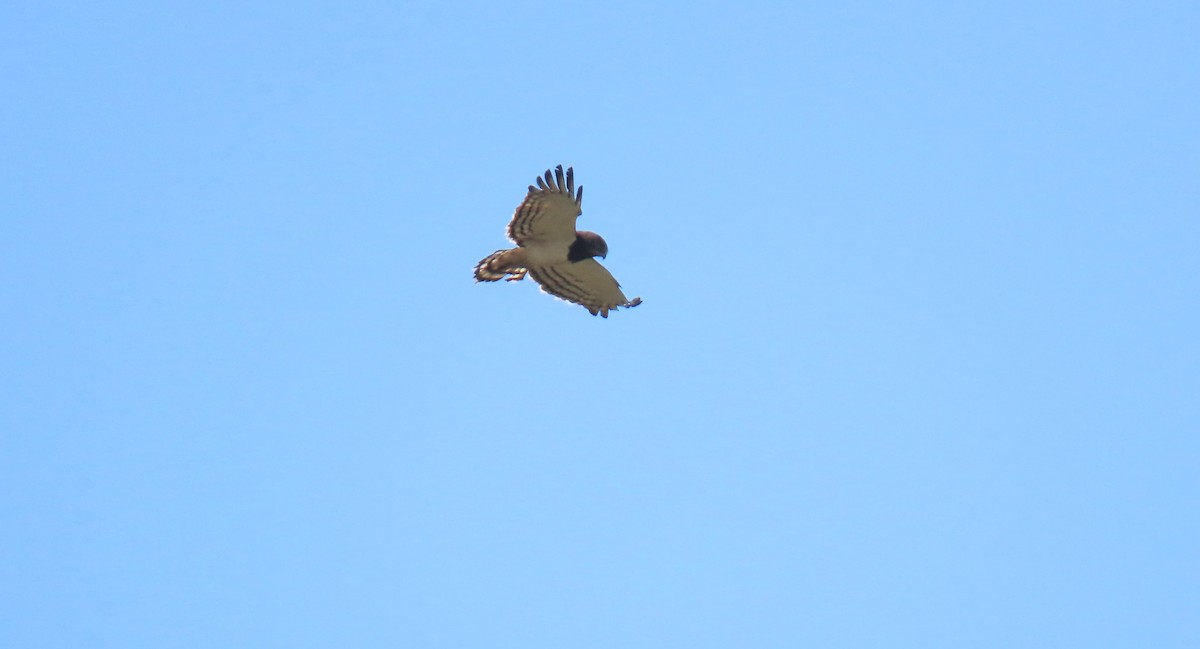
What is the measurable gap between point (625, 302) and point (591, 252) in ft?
3.37

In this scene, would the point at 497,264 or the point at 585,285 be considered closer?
the point at 497,264

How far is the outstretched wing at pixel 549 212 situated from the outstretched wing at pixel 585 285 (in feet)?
1.43

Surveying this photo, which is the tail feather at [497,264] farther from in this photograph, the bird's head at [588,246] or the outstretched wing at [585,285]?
the bird's head at [588,246]

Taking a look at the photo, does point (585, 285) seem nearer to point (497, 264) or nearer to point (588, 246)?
point (588, 246)

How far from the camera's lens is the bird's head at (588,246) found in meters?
17.2

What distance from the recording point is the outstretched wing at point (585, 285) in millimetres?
17531

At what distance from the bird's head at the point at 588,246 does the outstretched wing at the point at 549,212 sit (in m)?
0.09

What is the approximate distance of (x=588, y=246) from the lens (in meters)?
17.2

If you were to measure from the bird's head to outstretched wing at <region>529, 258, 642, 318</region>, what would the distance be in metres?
0.15

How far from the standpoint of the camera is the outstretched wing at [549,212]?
16.7 meters

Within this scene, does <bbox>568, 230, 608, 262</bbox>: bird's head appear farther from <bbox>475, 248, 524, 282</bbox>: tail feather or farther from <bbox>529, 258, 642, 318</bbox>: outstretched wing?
<bbox>475, 248, 524, 282</bbox>: tail feather

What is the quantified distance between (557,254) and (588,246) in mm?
443

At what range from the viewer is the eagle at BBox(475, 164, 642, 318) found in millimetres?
16734

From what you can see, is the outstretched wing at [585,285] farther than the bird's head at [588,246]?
Yes
